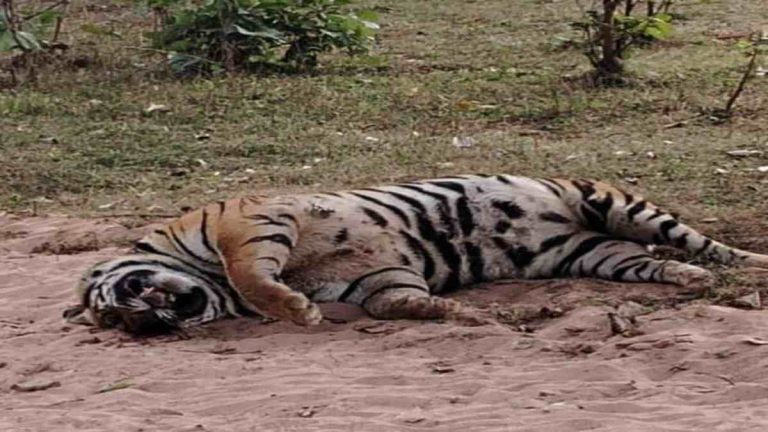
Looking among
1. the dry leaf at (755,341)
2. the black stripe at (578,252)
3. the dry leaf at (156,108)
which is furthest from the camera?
the dry leaf at (156,108)

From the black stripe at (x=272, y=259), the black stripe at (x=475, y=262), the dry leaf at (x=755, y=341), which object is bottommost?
the black stripe at (x=475, y=262)

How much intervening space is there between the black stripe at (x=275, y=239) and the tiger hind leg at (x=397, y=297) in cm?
29

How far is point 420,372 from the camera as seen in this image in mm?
4508

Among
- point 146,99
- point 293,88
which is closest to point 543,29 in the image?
point 293,88

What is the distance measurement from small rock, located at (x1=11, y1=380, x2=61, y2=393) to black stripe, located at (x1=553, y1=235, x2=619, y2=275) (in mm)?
2081

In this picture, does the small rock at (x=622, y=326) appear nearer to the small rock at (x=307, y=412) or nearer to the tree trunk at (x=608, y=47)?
the small rock at (x=307, y=412)

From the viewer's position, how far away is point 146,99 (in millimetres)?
10336

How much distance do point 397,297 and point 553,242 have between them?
877mm

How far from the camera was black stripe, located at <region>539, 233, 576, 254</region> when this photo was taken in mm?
5828

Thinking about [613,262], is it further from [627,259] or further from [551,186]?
[551,186]

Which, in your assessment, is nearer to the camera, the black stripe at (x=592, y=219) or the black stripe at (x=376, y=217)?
the black stripe at (x=376, y=217)

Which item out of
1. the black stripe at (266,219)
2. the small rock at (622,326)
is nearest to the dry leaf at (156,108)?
the black stripe at (266,219)

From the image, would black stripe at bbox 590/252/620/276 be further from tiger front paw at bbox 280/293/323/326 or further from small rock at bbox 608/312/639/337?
tiger front paw at bbox 280/293/323/326

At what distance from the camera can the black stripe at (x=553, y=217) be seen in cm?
589
